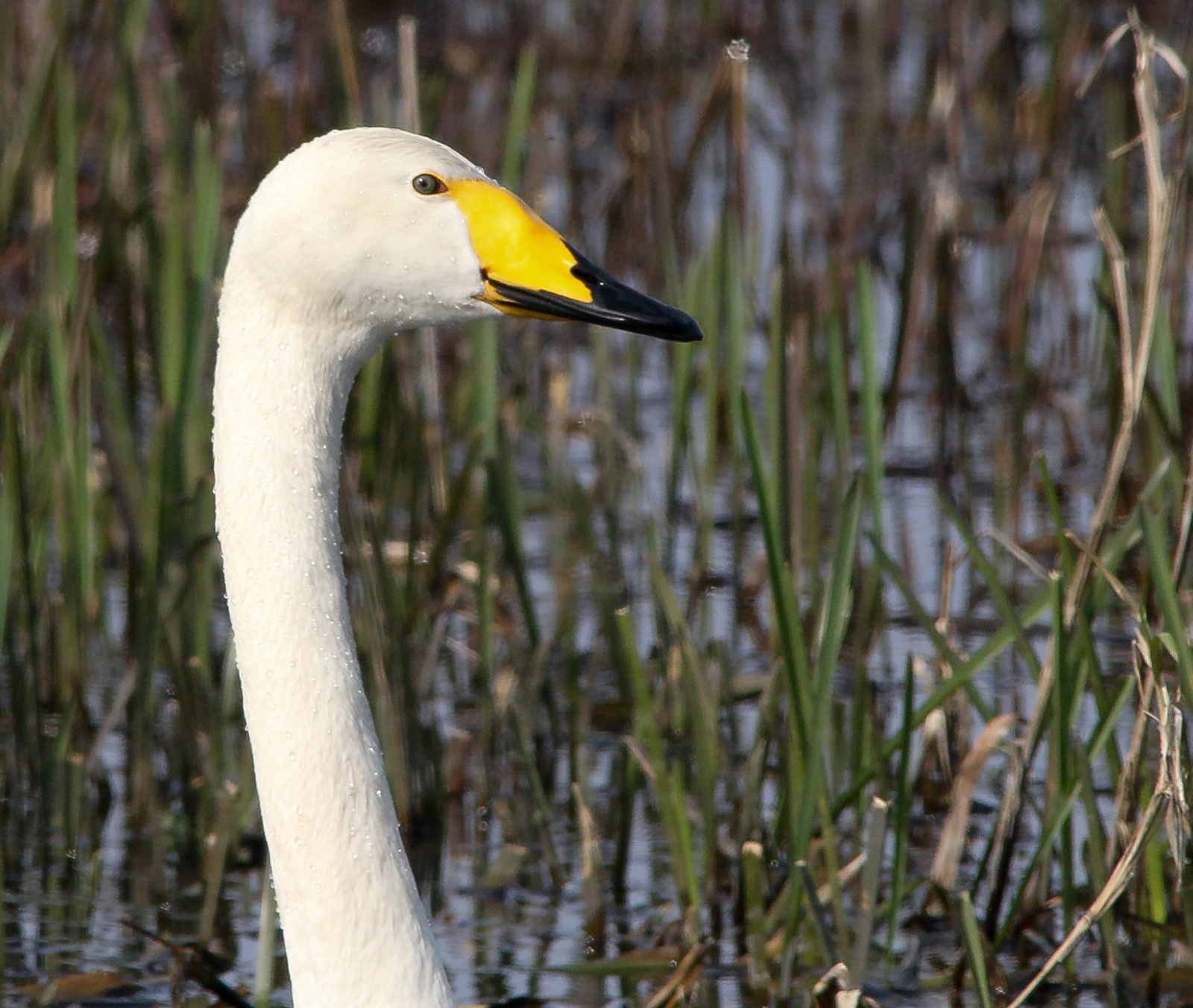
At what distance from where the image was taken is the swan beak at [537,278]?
9.47 feet

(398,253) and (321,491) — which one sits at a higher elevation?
(398,253)

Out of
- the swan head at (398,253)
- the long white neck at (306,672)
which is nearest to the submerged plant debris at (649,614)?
the long white neck at (306,672)

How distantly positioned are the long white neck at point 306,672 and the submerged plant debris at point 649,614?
631 mm

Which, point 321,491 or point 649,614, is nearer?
point 321,491

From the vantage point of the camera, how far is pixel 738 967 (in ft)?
12.8

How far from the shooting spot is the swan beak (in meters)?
2.89

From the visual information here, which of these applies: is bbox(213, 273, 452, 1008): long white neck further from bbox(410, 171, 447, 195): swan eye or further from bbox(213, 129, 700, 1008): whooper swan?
bbox(410, 171, 447, 195): swan eye

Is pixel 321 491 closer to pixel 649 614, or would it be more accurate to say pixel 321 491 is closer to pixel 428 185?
pixel 428 185

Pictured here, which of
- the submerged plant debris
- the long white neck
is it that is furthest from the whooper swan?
the submerged plant debris

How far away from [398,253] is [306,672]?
0.56 m

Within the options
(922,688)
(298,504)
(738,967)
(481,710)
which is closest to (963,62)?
(922,688)

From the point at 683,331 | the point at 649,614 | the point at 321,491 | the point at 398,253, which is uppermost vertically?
the point at 398,253

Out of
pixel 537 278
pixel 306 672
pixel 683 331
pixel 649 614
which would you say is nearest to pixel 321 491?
pixel 306 672

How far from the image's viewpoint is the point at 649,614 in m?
5.48
